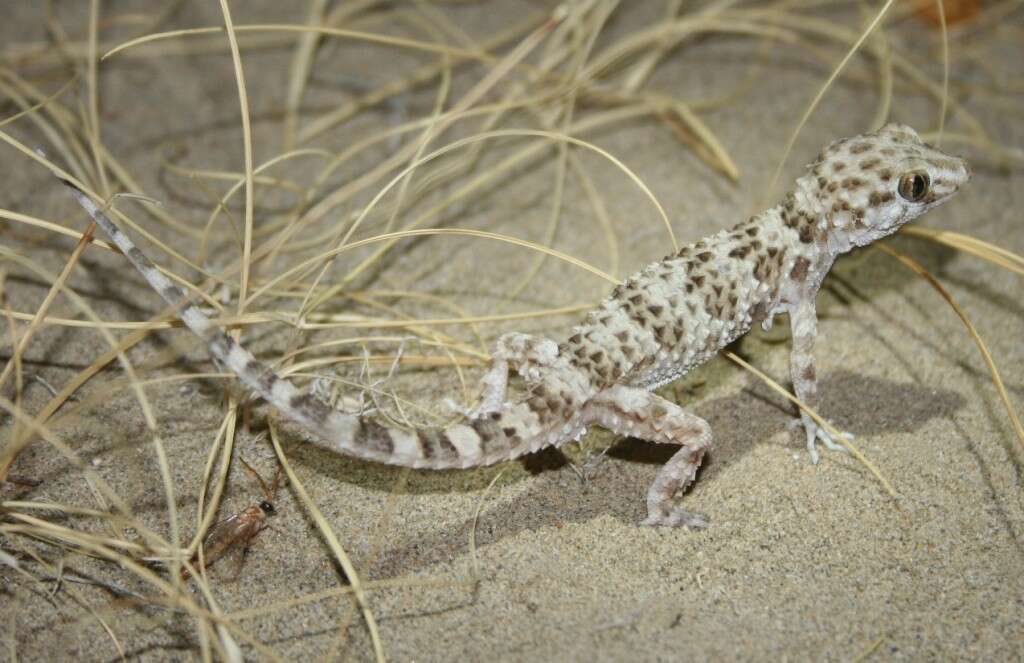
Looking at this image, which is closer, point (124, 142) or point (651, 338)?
point (651, 338)

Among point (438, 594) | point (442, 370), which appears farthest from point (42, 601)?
point (442, 370)

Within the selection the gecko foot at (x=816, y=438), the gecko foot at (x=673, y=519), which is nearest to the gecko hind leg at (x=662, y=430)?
the gecko foot at (x=673, y=519)

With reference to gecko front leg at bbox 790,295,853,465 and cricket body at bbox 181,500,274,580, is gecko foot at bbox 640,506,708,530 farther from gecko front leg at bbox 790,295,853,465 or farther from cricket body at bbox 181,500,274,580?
cricket body at bbox 181,500,274,580

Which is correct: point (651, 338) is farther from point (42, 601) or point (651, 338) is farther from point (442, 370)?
point (42, 601)

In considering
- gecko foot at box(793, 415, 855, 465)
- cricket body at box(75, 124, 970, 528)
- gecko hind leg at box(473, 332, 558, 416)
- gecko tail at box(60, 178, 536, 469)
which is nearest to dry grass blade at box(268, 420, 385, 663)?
A: cricket body at box(75, 124, 970, 528)

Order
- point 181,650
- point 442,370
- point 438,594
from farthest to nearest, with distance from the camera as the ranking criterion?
point 442,370 < point 438,594 < point 181,650
